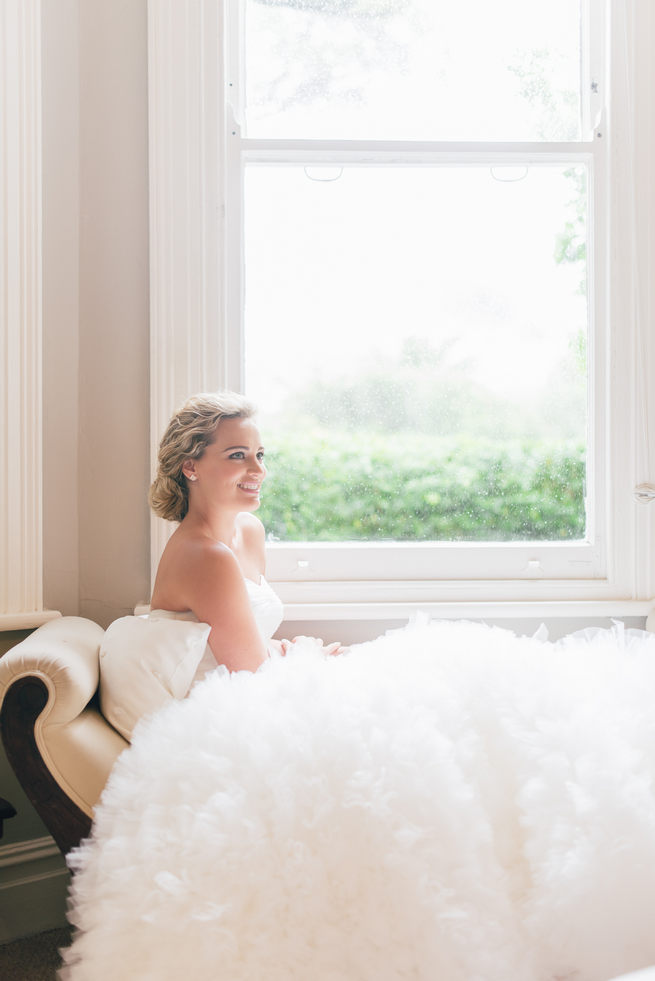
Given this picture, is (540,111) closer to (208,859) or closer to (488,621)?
(488,621)

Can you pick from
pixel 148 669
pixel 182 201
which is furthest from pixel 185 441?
pixel 182 201

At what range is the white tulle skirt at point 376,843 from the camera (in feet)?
3.63

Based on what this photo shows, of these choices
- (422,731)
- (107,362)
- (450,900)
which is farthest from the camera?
(107,362)

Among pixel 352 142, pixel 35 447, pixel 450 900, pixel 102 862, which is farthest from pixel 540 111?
pixel 102 862

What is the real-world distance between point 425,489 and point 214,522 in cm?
85

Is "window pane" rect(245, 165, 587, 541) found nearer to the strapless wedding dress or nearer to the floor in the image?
the strapless wedding dress

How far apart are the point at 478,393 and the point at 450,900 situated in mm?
1679

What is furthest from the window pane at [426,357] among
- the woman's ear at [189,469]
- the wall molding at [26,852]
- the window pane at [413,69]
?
the wall molding at [26,852]

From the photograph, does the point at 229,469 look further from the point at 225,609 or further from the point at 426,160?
the point at 426,160

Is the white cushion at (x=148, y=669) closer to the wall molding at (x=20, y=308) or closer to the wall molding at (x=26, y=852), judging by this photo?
the wall molding at (x=20, y=308)

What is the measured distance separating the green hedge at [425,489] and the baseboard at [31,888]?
47.6 inches

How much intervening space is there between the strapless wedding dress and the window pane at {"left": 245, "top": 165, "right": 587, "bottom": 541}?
18.2 inches

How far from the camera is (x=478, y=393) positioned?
95.7 inches

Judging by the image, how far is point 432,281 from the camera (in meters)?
2.42
